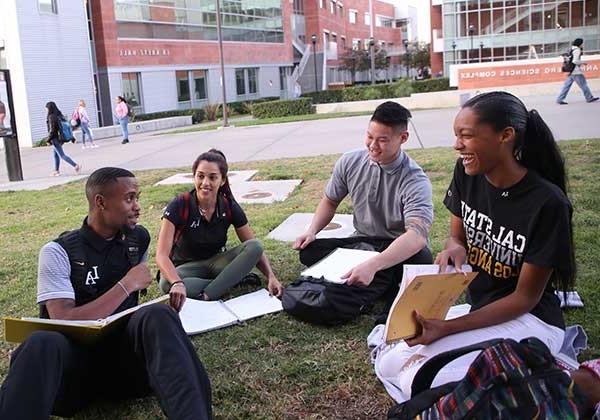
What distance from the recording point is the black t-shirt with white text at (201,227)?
414cm

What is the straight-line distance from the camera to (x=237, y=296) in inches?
175

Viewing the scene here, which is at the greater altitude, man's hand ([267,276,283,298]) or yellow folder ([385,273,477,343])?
yellow folder ([385,273,477,343])

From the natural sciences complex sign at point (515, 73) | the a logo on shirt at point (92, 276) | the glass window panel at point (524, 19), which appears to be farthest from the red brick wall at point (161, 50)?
the a logo on shirt at point (92, 276)

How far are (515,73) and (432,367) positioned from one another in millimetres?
27143

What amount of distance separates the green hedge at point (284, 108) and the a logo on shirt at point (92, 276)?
2341 cm

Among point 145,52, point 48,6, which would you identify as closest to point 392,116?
point 48,6

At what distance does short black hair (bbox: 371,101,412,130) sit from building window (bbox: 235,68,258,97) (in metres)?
35.3

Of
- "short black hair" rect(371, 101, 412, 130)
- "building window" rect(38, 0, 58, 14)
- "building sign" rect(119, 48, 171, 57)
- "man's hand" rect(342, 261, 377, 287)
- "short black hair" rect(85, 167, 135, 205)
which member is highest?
"building window" rect(38, 0, 58, 14)

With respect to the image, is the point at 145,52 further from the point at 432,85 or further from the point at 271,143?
the point at 271,143

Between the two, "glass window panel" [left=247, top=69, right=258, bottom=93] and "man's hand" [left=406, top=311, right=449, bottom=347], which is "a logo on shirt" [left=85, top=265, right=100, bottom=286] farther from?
"glass window panel" [left=247, top=69, right=258, bottom=93]

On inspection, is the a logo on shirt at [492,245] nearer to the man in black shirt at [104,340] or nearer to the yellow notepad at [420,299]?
the yellow notepad at [420,299]

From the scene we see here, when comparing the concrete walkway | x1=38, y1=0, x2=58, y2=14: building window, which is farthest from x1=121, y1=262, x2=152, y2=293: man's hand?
x1=38, y1=0, x2=58, y2=14: building window

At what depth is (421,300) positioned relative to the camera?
256 cm

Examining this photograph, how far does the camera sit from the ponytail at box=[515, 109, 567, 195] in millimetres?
2578
